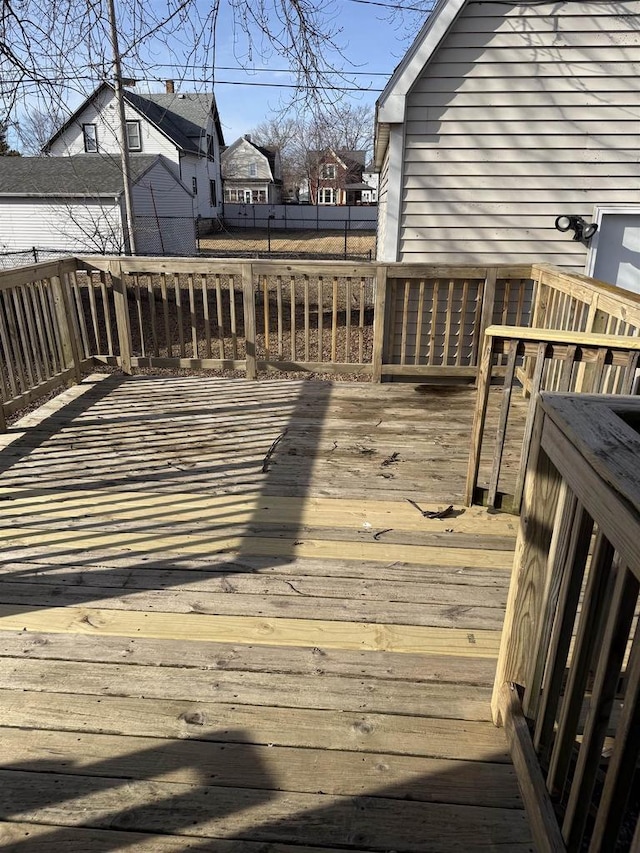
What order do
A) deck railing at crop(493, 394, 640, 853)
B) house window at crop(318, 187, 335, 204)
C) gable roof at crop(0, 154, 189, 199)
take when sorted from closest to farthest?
deck railing at crop(493, 394, 640, 853), gable roof at crop(0, 154, 189, 199), house window at crop(318, 187, 335, 204)

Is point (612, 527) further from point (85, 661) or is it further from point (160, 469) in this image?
point (160, 469)

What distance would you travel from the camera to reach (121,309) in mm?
5195

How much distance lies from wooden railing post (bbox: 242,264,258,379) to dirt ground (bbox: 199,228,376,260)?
15.6m

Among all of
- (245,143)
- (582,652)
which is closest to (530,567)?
(582,652)

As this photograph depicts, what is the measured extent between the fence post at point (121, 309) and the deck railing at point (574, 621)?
4.39 metres

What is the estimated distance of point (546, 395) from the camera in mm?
1450

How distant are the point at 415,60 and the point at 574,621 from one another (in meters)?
5.14

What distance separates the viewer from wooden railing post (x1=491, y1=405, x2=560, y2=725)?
4.89 feet

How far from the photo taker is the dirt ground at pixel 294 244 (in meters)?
21.9

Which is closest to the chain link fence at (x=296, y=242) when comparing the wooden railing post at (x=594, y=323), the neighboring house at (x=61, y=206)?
the neighboring house at (x=61, y=206)

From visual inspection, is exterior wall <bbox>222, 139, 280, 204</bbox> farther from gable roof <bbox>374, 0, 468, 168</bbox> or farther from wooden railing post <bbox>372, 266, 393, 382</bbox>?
wooden railing post <bbox>372, 266, 393, 382</bbox>

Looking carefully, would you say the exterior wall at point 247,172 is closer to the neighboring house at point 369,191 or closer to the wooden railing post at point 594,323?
the neighboring house at point 369,191

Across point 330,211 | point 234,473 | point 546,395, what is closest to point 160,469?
point 234,473

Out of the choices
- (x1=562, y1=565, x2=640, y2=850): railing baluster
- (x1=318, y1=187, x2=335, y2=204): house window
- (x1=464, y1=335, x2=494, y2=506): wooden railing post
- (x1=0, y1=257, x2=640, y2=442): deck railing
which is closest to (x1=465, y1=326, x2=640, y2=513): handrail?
(x1=464, y1=335, x2=494, y2=506): wooden railing post
